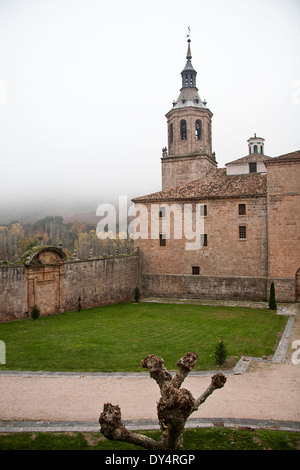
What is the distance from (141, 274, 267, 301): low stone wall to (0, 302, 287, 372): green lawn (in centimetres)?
328

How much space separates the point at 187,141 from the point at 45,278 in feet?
60.6

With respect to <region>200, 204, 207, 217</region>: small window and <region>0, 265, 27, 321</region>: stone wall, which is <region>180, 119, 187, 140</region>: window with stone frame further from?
<region>0, 265, 27, 321</region>: stone wall

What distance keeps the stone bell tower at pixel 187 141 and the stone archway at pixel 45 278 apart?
15231mm

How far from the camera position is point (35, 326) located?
17.1 m

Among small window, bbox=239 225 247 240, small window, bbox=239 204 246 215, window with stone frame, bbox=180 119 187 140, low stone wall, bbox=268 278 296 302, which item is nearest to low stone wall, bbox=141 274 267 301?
low stone wall, bbox=268 278 296 302

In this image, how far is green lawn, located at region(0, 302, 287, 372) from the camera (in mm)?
12195

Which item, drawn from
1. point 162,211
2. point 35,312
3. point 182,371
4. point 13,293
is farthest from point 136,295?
point 182,371

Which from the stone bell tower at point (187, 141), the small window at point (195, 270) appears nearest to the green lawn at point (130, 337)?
the small window at point (195, 270)

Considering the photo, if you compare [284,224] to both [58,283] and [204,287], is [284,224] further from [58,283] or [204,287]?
[58,283]

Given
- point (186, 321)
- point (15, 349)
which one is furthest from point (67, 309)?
point (15, 349)

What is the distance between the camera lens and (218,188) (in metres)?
27.8

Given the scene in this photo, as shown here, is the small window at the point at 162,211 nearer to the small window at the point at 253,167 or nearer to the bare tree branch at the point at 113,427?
the small window at the point at 253,167
